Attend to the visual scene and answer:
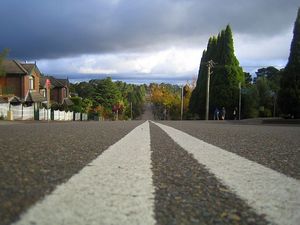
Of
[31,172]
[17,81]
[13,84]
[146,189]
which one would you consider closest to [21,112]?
[13,84]

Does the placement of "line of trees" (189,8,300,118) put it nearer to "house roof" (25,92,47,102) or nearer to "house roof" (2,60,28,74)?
"house roof" (25,92,47,102)

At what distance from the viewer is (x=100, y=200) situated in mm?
3186

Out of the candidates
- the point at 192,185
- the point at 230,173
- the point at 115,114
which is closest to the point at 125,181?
the point at 192,185

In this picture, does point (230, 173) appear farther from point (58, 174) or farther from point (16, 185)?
point (16, 185)

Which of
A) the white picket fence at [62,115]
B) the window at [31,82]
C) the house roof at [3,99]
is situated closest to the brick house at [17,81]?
the window at [31,82]

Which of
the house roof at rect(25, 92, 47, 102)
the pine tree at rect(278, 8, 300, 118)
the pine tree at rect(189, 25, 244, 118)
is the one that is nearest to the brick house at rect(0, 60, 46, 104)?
the house roof at rect(25, 92, 47, 102)

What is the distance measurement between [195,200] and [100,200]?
746mm

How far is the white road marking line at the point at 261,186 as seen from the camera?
3.02 m

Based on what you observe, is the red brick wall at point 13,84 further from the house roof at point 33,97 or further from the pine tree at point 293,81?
the pine tree at point 293,81

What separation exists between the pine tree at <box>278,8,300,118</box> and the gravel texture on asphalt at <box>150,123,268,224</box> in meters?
30.9

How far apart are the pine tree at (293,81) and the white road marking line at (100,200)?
3128 cm

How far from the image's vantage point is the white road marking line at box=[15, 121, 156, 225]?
2717 mm

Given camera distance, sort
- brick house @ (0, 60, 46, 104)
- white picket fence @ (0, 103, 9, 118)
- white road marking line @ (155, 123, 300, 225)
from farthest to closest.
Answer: brick house @ (0, 60, 46, 104) < white picket fence @ (0, 103, 9, 118) < white road marking line @ (155, 123, 300, 225)

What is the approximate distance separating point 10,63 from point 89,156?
174 feet
